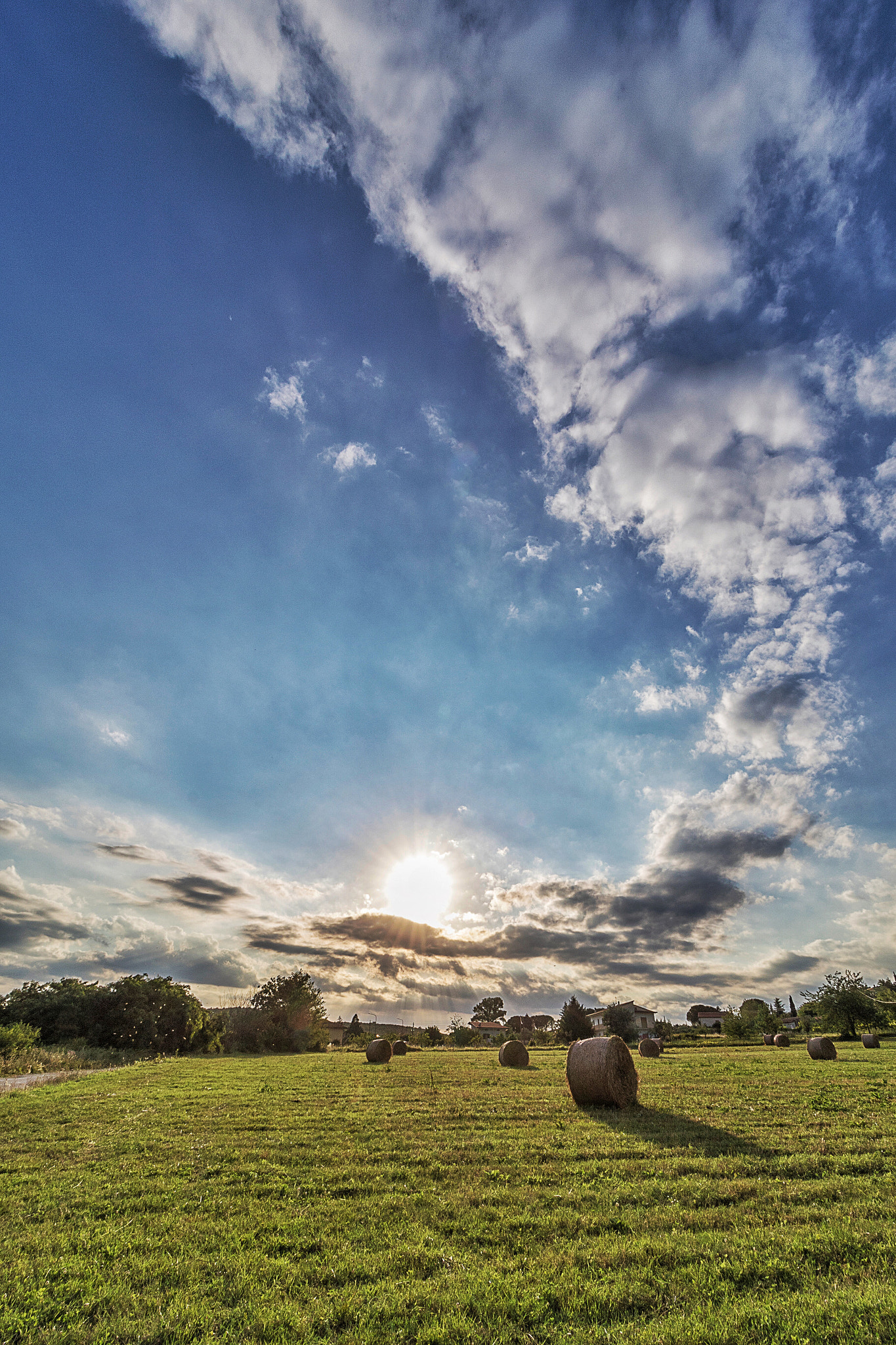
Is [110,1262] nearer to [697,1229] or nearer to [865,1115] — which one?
[697,1229]

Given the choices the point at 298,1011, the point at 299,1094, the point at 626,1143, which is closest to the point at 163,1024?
the point at 298,1011

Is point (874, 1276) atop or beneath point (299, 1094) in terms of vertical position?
atop

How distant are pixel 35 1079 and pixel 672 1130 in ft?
104

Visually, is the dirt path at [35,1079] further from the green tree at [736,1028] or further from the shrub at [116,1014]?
the green tree at [736,1028]

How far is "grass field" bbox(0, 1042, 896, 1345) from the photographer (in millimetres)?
6043

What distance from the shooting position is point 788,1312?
19.7 feet

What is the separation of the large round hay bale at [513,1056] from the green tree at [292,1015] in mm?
49902

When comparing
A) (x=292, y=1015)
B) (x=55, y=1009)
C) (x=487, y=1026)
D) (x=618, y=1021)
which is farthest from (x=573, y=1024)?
(x=487, y=1026)

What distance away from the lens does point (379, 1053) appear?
40.0 m

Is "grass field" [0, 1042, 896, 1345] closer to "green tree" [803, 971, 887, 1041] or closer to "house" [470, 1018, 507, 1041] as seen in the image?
"green tree" [803, 971, 887, 1041]

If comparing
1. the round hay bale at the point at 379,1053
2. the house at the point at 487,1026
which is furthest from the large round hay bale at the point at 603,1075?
the house at the point at 487,1026

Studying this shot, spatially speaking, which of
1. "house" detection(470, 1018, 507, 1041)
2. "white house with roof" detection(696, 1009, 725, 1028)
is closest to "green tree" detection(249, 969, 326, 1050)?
"house" detection(470, 1018, 507, 1041)

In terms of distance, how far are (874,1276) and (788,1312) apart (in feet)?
4.89

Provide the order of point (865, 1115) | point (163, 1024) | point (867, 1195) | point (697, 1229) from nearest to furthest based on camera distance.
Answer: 1. point (697, 1229)
2. point (867, 1195)
3. point (865, 1115)
4. point (163, 1024)
